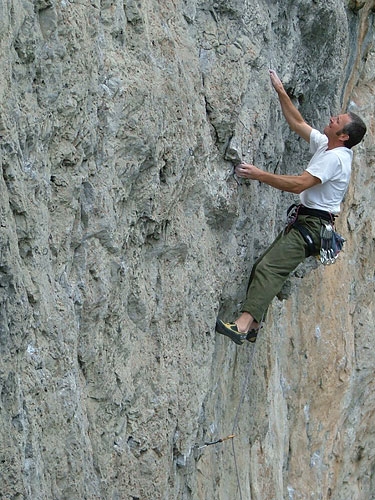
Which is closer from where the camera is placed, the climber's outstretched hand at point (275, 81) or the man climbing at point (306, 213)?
the man climbing at point (306, 213)

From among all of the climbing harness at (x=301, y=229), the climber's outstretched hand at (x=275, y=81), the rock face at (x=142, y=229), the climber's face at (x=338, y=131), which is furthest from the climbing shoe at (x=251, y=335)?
the climber's outstretched hand at (x=275, y=81)

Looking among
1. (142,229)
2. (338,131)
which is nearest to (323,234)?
(338,131)

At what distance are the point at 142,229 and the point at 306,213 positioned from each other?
1.88 meters

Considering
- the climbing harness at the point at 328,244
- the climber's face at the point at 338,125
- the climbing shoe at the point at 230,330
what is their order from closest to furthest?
the climbing shoe at the point at 230,330
the climber's face at the point at 338,125
the climbing harness at the point at 328,244

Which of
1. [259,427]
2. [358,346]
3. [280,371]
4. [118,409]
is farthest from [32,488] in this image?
[358,346]

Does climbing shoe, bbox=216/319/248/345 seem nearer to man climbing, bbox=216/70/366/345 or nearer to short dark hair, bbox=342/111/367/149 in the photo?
man climbing, bbox=216/70/366/345

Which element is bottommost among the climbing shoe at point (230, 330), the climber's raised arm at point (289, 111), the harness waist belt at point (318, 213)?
the climbing shoe at point (230, 330)

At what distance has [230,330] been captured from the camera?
6.64m

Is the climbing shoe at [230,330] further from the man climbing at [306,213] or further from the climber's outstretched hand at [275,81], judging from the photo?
the climber's outstretched hand at [275,81]

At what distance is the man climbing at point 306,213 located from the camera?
6676mm

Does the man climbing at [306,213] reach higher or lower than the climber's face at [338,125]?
lower

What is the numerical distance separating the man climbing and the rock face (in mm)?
177

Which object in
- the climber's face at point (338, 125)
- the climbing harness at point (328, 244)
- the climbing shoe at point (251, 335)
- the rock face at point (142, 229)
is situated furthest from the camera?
the climbing shoe at point (251, 335)

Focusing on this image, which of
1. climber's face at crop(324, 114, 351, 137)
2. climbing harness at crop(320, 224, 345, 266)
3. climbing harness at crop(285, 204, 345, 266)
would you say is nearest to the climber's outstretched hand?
climber's face at crop(324, 114, 351, 137)
